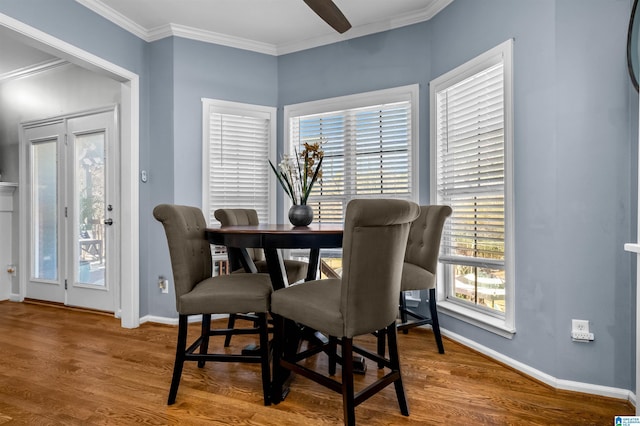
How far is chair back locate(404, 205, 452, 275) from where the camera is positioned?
2.45 metres

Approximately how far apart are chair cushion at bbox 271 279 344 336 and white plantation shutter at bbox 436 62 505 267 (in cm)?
130

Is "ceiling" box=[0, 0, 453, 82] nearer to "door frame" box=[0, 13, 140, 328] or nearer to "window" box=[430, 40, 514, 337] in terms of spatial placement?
"door frame" box=[0, 13, 140, 328]

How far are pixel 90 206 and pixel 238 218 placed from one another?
1875mm

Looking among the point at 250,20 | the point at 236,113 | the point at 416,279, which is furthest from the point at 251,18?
the point at 416,279

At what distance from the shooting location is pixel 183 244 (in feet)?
6.20

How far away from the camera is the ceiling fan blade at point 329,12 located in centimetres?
193

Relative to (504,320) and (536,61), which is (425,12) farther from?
(504,320)

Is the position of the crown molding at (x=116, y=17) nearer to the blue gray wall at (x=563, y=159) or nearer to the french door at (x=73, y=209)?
the blue gray wall at (x=563, y=159)

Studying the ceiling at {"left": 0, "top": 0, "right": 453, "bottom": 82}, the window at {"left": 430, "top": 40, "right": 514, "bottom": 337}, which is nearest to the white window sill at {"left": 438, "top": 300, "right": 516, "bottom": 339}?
the window at {"left": 430, "top": 40, "right": 514, "bottom": 337}

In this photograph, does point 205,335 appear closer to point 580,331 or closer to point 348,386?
point 348,386

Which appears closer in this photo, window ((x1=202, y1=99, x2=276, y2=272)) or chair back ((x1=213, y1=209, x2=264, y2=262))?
chair back ((x1=213, y1=209, x2=264, y2=262))

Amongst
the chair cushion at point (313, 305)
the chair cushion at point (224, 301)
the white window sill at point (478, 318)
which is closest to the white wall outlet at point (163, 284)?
the chair cushion at point (224, 301)

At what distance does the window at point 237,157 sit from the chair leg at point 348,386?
225 centimetres

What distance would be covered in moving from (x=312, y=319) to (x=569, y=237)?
1486mm
